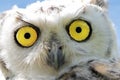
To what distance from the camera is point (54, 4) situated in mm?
14828

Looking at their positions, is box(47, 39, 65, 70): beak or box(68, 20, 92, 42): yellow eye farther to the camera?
box(68, 20, 92, 42): yellow eye

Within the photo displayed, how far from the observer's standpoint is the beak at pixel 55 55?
1450 cm

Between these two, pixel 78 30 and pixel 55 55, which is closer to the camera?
pixel 55 55

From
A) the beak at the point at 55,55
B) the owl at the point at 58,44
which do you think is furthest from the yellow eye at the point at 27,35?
the beak at the point at 55,55

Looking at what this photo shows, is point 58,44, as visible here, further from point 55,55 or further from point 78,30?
point 78,30

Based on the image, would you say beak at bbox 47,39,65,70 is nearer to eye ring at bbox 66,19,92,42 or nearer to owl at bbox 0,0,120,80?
owl at bbox 0,0,120,80

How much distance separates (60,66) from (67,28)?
37cm

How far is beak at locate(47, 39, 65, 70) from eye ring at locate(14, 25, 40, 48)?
185 millimetres

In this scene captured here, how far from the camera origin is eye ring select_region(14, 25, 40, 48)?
47.9 feet

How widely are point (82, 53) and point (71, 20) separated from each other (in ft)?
1.10

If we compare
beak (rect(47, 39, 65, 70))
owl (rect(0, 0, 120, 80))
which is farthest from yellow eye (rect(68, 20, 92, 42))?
beak (rect(47, 39, 65, 70))

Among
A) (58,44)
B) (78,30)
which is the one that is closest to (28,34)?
(58,44)

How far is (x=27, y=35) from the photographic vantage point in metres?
14.6

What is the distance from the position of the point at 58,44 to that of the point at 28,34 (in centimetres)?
31
